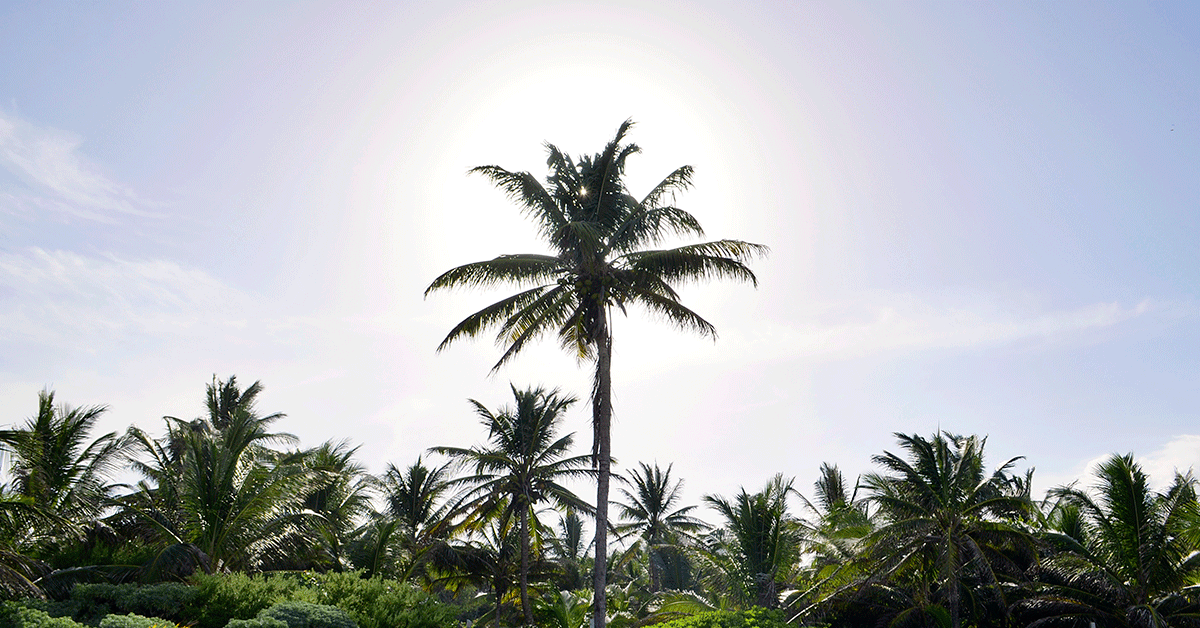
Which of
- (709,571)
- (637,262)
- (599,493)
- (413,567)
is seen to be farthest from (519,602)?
(637,262)

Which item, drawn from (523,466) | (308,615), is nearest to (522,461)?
(523,466)

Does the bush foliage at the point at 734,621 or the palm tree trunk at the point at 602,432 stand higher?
the palm tree trunk at the point at 602,432

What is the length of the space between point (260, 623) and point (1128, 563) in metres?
21.9

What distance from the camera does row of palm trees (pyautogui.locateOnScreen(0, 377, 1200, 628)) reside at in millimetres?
19172

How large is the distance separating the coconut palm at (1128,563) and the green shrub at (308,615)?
63.3 feet

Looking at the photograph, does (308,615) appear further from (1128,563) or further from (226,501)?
(1128,563)

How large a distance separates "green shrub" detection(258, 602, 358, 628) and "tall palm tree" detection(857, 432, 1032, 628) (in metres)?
15.3

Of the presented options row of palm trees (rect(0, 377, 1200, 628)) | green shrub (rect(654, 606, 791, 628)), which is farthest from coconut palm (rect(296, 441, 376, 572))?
green shrub (rect(654, 606, 791, 628))

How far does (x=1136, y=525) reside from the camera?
19719 millimetres

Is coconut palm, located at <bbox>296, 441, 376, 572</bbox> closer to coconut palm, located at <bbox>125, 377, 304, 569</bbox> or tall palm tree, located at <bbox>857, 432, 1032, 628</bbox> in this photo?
coconut palm, located at <bbox>125, 377, 304, 569</bbox>

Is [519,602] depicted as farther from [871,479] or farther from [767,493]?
[871,479]

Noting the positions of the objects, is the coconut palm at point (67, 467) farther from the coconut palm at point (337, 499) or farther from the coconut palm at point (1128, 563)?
the coconut palm at point (1128, 563)

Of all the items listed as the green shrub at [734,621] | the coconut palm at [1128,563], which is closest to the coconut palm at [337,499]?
the green shrub at [734,621]

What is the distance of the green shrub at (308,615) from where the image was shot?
538 inches
